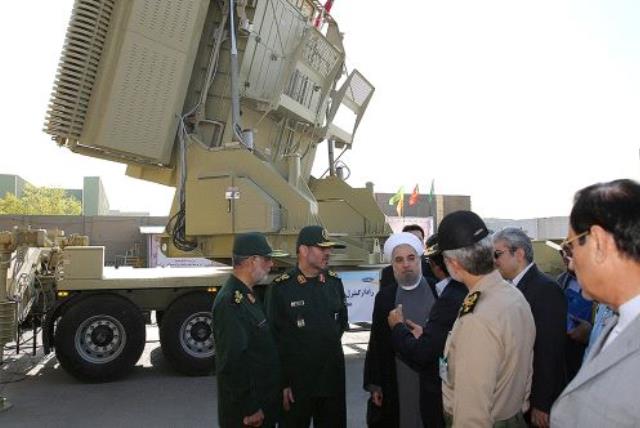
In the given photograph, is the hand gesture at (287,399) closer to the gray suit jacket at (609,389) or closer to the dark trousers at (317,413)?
the dark trousers at (317,413)

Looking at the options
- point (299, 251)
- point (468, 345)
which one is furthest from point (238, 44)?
point (468, 345)

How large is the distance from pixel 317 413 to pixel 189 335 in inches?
149

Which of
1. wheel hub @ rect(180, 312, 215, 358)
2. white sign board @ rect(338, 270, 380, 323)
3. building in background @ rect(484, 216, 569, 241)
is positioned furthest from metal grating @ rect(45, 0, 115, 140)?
building in background @ rect(484, 216, 569, 241)

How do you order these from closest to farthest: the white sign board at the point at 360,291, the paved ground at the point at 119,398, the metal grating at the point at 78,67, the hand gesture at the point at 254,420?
→ the hand gesture at the point at 254,420
the paved ground at the point at 119,398
the metal grating at the point at 78,67
the white sign board at the point at 360,291

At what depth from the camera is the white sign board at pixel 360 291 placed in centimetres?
850

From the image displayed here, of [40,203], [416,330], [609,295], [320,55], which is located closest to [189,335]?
[416,330]

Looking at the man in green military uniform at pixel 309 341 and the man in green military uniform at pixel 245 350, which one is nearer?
the man in green military uniform at pixel 245 350

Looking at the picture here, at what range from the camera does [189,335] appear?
7523mm

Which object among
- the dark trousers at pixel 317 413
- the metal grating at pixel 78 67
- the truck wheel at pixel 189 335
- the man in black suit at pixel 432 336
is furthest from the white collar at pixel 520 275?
the metal grating at pixel 78 67

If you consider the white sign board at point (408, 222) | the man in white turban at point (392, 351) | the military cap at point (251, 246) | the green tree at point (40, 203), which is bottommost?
the man in white turban at point (392, 351)

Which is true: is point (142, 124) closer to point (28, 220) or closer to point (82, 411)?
point (82, 411)

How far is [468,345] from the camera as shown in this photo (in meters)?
2.31

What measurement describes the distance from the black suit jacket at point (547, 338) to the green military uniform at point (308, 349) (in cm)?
139

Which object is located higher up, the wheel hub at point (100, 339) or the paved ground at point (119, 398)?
the wheel hub at point (100, 339)
